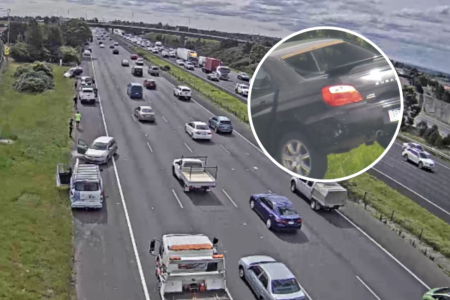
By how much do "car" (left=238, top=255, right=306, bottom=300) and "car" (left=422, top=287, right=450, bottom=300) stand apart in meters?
4.92

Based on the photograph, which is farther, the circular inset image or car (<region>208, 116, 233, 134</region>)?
car (<region>208, 116, 233, 134</region>)

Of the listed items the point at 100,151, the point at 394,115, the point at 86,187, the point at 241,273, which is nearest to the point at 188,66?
the point at 100,151

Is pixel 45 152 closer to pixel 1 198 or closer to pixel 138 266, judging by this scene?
pixel 1 198

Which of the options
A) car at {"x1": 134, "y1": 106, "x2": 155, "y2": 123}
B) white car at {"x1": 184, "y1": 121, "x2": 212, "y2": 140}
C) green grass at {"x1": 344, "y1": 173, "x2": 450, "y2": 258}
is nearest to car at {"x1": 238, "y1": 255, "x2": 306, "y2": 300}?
green grass at {"x1": 344, "y1": 173, "x2": 450, "y2": 258}

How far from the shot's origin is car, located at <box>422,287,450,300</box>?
20000 millimetres

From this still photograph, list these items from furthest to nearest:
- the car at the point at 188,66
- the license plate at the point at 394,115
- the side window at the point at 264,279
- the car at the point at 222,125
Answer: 1. the car at the point at 188,66
2. the car at the point at 222,125
3. the side window at the point at 264,279
4. the license plate at the point at 394,115

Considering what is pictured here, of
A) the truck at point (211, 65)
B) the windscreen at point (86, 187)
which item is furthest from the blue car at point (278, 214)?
the truck at point (211, 65)

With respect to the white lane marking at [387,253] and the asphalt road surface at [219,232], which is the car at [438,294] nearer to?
the asphalt road surface at [219,232]

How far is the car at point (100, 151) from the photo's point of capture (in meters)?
34.6

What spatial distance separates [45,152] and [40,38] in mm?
78771

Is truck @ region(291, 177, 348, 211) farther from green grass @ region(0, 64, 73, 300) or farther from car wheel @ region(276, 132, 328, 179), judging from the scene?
car wheel @ region(276, 132, 328, 179)

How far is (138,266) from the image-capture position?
20484 mm

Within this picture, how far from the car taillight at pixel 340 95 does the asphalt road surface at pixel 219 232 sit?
13.8m

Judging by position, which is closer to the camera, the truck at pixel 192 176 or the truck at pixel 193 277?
the truck at pixel 193 277
